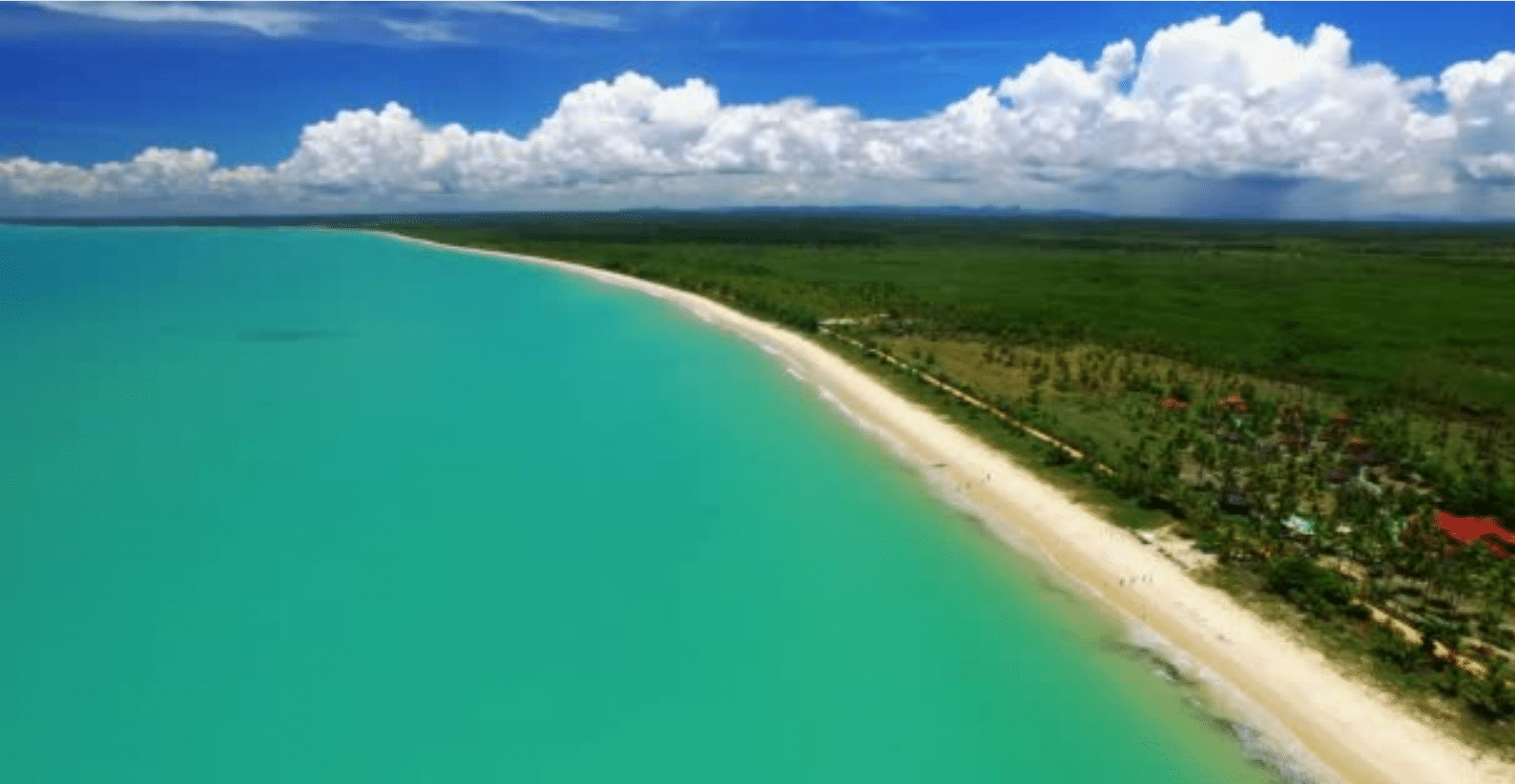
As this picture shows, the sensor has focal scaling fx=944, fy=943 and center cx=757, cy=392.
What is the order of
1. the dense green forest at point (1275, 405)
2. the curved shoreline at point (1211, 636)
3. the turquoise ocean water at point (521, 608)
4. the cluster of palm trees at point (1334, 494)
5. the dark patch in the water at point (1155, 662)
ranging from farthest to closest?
the dense green forest at point (1275, 405), the cluster of palm trees at point (1334, 494), the dark patch in the water at point (1155, 662), the turquoise ocean water at point (521, 608), the curved shoreline at point (1211, 636)

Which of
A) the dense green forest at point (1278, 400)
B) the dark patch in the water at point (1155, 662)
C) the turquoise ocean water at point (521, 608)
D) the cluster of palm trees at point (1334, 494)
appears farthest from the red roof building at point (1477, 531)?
the turquoise ocean water at point (521, 608)

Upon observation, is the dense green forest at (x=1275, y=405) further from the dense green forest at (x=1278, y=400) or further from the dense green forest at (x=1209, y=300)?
the dense green forest at (x=1209, y=300)

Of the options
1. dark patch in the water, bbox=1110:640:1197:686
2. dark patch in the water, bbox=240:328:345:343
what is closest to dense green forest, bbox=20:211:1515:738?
dark patch in the water, bbox=1110:640:1197:686

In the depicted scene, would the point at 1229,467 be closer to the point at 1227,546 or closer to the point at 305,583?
the point at 1227,546

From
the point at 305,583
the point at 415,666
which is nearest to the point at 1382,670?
the point at 415,666

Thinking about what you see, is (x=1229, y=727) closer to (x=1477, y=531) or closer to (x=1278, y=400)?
(x=1477, y=531)

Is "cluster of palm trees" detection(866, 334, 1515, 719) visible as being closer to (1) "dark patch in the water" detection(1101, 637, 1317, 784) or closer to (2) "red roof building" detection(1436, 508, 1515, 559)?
(2) "red roof building" detection(1436, 508, 1515, 559)
